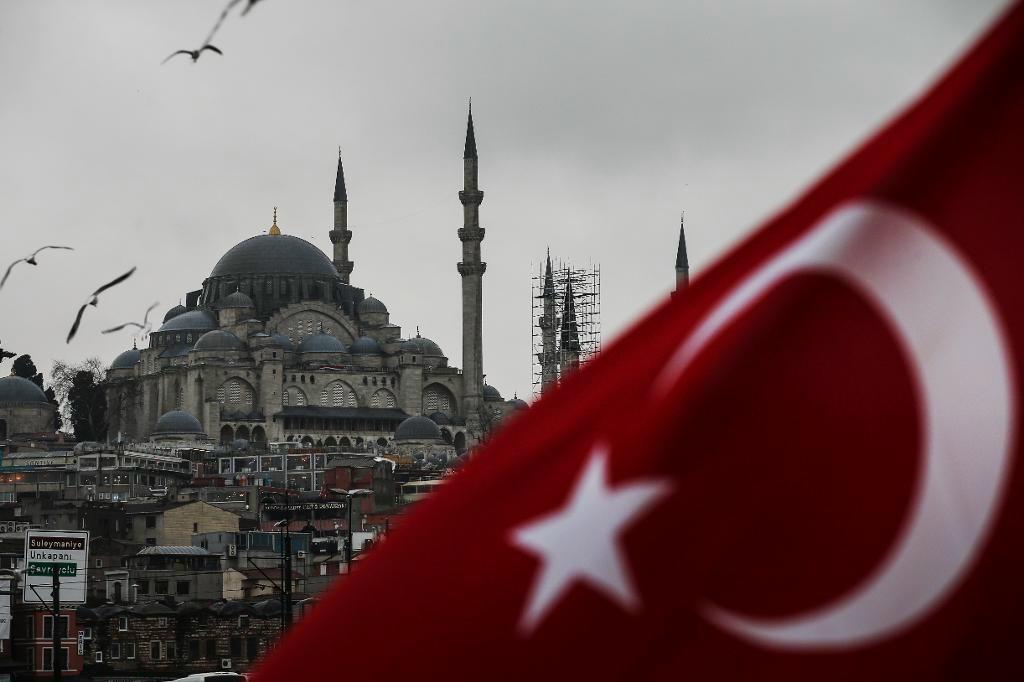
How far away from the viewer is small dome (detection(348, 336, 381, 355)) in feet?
274

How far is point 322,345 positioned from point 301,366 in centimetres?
192

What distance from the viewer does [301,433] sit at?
3095 inches

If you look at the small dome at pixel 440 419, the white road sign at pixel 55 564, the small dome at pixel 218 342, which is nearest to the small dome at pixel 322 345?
the small dome at pixel 218 342

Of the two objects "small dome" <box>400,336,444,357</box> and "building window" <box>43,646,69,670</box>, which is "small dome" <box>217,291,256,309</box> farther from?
"building window" <box>43,646,69,670</box>

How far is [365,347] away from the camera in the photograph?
83.9 meters

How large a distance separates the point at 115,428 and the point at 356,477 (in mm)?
26621

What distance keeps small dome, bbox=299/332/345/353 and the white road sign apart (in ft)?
148

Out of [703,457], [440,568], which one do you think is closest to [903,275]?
[703,457]

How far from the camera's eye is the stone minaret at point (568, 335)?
220 ft

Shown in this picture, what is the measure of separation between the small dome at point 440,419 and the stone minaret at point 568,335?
40.4 ft

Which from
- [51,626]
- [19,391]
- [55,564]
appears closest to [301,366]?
[19,391]

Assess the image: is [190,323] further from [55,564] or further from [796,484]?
[796,484]

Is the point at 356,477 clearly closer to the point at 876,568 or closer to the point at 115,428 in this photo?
the point at 115,428

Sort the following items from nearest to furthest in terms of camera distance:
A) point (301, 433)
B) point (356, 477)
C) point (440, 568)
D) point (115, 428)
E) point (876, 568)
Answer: point (876, 568) → point (440, 568) → point (356, 477) → point (301, 433) → point (115, 428)
